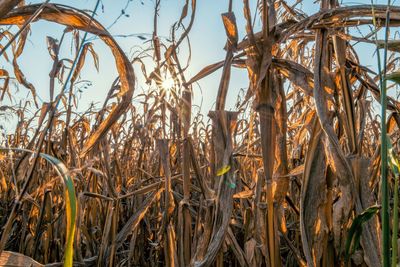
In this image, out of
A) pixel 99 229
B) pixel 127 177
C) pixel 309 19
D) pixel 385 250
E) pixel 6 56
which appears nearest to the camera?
pixel 385 250

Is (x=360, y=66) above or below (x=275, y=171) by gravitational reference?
above

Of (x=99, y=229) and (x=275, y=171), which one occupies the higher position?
(x=275, y=171)

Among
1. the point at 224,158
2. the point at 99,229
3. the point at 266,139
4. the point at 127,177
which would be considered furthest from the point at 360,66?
the point at 127,177

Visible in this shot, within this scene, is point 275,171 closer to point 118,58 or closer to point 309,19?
point 309,19

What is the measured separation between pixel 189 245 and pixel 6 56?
758mm

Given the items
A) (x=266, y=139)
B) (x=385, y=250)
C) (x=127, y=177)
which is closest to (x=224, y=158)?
(x=266, y=139)

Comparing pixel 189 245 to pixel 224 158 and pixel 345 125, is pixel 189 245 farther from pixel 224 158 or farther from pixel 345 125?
pixel 345 125

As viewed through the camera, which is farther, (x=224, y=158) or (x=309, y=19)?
(x=224, y=158)

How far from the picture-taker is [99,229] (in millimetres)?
1898

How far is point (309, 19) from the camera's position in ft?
3.03

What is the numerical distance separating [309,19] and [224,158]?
15.0 inches

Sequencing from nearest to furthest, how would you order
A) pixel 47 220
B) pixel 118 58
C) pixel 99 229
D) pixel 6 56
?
pixel 118 58
pixel 6 56
pixel 47 220
pixel 99 229

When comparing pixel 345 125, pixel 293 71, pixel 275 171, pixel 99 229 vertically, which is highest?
pixel 293 71

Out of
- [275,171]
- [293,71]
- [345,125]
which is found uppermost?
[293,71]
